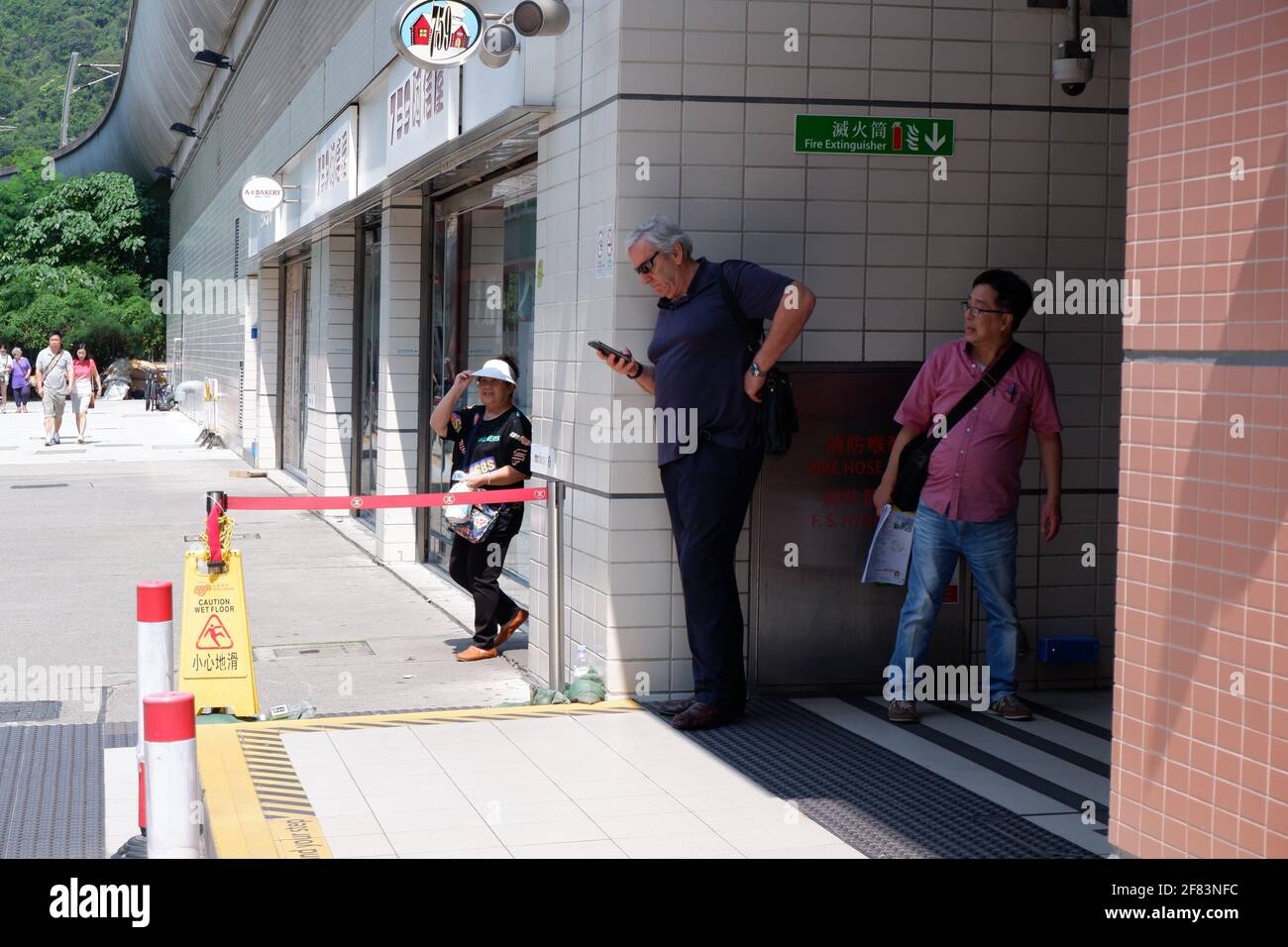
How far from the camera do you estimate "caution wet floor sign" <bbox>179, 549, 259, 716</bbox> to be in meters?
6.62

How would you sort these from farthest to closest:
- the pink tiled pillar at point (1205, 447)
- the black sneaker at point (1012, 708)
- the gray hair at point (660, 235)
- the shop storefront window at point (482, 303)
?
the shop storefront window at point (482, 303), the black sneaker at point (1012, 708), the gray hair at point (660, 235), the pink tiled pillar at point (1205, 447)

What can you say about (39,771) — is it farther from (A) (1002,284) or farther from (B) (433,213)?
(B) (433,213)

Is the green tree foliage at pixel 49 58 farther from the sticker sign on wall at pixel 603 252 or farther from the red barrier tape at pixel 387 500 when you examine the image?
the sticker sign on wall at pixel 603 252

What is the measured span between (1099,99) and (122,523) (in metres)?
11.0

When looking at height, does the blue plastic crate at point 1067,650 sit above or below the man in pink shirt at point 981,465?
below

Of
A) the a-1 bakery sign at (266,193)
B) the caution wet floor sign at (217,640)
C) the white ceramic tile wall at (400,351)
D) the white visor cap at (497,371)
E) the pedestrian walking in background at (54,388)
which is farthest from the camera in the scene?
the pedestrian walking in background at (54,388)

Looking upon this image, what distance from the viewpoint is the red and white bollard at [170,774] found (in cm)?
363

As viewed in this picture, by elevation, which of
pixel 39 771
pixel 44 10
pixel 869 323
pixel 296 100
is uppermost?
pixel 44 10

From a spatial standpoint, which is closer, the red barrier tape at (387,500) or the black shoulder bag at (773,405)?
the black shoulder bag at (773,405)

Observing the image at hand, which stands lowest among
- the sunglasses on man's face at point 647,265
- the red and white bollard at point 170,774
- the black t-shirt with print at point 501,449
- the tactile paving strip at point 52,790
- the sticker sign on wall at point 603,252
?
the tactile paving strip at point 52,790

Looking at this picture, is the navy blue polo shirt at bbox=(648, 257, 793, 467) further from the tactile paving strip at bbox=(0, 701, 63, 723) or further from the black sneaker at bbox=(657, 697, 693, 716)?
the tactile paving strip at bbox=(0, 701, 63, 723)

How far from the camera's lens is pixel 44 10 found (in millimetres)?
110500

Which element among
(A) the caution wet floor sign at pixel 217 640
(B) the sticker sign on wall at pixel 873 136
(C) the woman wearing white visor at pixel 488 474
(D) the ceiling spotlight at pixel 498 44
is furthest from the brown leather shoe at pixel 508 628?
(B) the sticker sign on wall at pixel 873 136
